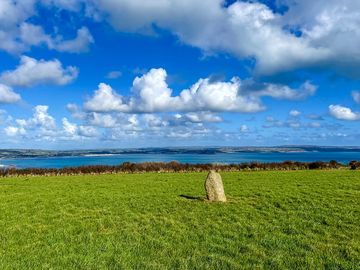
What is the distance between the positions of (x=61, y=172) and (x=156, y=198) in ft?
118

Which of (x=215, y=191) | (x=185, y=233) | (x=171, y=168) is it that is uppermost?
(x=215, y=191)

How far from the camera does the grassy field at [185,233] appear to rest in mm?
10062

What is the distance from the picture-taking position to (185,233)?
13062 millimetres

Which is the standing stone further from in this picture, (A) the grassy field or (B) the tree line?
(B) the tree line

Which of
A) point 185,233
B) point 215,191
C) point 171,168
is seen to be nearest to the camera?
point 185,233

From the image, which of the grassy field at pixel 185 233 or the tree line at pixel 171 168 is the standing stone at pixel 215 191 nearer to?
the grassy field at pixel 185 233

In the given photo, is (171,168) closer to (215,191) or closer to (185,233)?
(215,191)

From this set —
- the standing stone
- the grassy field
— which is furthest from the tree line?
the standing stone

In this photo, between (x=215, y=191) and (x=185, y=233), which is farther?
(x=215, y=191)

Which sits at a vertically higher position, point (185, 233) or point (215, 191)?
point (215, 191)

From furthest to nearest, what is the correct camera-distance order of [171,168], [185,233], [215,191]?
1. [171,168]
2. [215,191]
3. [185,233]

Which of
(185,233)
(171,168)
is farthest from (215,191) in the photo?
(171,168)

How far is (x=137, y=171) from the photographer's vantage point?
54781 millimetres

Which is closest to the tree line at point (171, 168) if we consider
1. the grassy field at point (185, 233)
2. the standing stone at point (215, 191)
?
the grassy field at point (185, 233)
